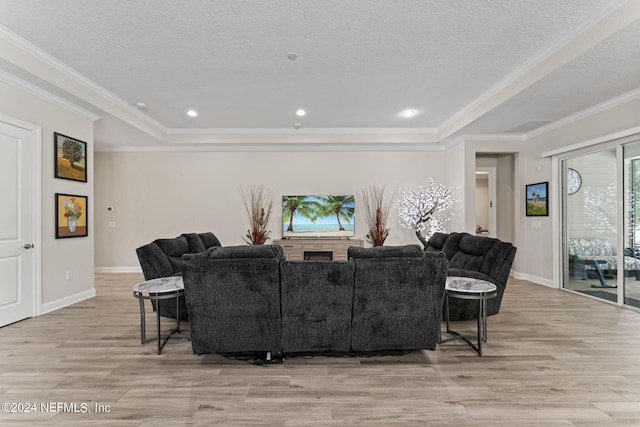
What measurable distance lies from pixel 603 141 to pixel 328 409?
4.91m

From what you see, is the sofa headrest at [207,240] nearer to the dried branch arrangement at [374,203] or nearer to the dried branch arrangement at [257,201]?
the dried branch arrangement at [257,201]

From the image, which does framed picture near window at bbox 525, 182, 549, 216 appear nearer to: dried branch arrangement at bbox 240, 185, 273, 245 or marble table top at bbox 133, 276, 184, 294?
dried branch arrangement at bbox 240, 185, 273, 245

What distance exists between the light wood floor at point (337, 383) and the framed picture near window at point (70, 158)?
200 cm

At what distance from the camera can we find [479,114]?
4.72 metres

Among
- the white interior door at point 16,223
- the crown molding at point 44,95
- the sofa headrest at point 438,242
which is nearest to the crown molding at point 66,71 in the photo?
the crown molding at point 44,95

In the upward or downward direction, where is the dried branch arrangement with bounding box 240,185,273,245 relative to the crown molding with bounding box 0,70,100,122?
downward

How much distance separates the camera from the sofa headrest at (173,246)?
3.93 m

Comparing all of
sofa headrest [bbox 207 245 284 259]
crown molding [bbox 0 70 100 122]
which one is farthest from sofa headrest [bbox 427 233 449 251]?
crown molding [bbox 0 70 100 122]

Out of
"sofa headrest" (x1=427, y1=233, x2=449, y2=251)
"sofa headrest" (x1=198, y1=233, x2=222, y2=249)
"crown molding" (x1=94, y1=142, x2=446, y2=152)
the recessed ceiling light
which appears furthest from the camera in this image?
"crown molding" (x1=94, y1=142, x2=446, y2=152)

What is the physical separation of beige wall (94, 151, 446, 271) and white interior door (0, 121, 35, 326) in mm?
2940

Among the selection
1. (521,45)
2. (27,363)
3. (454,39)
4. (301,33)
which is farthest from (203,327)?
(521,45)

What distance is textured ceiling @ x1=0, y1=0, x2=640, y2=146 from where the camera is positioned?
2656 mm

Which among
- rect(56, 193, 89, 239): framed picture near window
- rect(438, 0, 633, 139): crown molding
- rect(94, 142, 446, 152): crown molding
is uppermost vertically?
rect(438, 0, 633, 139): crown molding

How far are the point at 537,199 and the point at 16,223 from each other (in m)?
7.55
